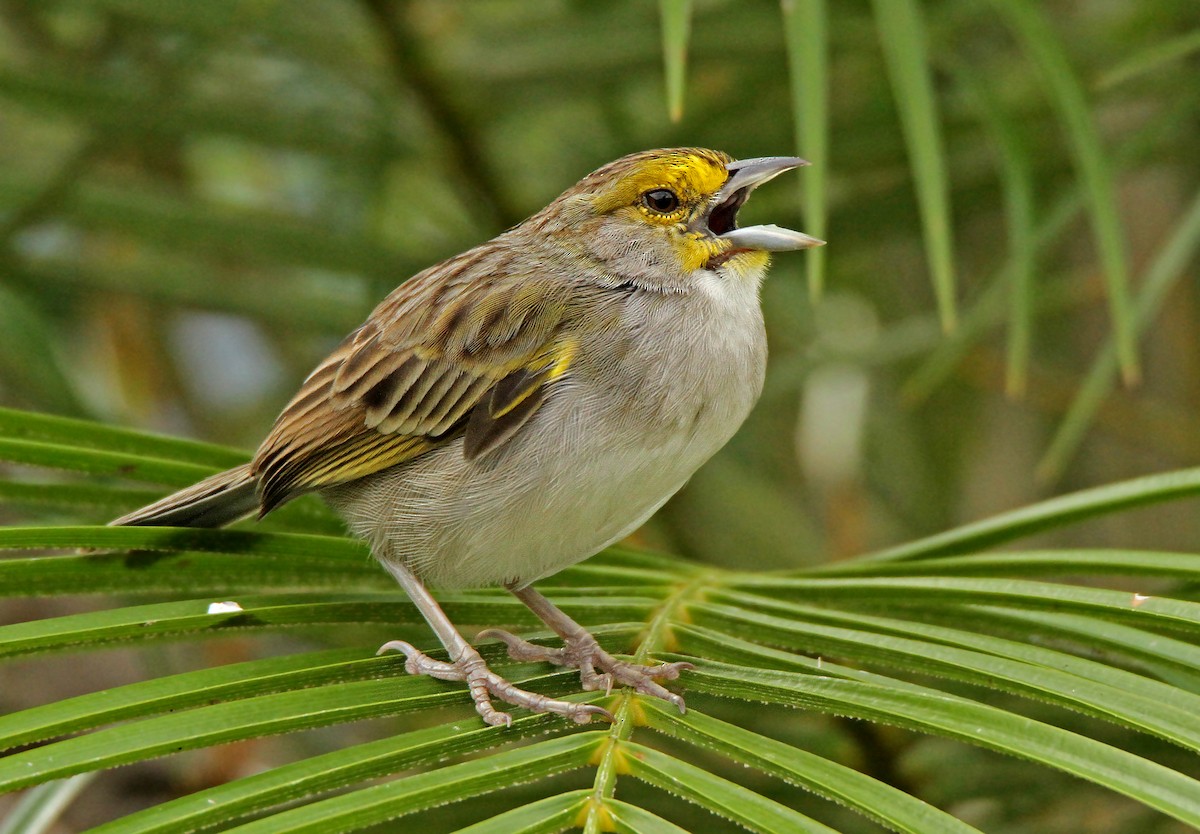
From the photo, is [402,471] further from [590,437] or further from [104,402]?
[104,402]

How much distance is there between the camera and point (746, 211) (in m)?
4.49

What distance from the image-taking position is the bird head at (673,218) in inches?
106

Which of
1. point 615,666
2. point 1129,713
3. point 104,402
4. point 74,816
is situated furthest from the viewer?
point 104,402

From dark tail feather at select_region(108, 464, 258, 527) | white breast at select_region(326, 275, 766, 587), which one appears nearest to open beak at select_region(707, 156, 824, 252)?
white breast at select_region(326, 275, 766, 587)

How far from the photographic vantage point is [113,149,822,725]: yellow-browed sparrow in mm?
2424

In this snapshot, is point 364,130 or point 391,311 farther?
point 364,130

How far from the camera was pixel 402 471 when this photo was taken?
263 cm

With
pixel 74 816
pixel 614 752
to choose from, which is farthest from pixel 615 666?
pixel 74 816

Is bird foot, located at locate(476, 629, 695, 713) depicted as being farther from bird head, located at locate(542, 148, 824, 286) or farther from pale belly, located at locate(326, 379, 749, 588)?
bird head, located at locate(542, 148, 824, 286)

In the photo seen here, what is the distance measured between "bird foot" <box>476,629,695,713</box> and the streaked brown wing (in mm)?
354

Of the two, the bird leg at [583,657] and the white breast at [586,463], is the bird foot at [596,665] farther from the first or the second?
the white breast at [586,463]

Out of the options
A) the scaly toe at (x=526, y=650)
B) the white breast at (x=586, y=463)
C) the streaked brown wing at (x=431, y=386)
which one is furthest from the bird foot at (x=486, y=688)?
the streaked brown wing at (x=431, y=386)

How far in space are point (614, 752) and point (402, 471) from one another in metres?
0.94

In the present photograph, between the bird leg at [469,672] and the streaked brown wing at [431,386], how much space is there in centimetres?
27
